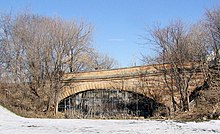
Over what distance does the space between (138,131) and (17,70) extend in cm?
1678

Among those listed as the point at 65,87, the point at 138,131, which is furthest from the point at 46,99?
the point at 138,131

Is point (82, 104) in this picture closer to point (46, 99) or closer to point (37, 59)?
point (46, 99)

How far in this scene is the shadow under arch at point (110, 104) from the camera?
2184 centimetres

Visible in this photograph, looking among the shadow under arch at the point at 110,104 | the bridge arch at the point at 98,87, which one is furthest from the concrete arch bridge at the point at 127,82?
the shadow under arch at the point at 110,104

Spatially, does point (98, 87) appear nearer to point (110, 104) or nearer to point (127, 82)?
point (110, 104)

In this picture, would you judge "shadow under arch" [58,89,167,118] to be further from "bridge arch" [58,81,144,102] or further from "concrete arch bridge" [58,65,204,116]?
"concrete arch bridge" [58,65,204,116]

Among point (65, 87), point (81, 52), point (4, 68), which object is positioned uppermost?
point (81, 52)

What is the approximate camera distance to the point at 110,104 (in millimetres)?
24516

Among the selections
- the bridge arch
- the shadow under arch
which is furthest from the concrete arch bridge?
the shadow under arch

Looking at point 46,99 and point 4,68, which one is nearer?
point 46,99

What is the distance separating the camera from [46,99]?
2288cm

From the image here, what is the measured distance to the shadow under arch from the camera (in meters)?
21.8

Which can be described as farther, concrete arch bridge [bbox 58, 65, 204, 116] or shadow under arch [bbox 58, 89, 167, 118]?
shadow under arch [bbox 58, 89, 167, 118]

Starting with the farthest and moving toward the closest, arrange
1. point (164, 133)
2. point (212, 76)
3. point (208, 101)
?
point (212, 76), point (208, 101), point (164, 133)
